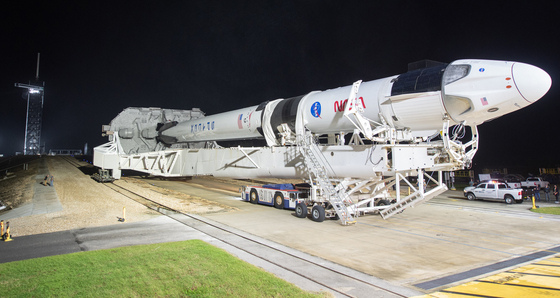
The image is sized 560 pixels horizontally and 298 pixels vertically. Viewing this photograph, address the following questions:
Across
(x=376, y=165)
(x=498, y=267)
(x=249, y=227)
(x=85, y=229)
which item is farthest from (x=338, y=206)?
(x=85, y=229)

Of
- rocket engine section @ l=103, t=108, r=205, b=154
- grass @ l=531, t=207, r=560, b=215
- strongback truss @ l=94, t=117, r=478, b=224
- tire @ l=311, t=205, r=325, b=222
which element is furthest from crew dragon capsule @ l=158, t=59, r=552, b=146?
rocket engine section @ l=103, t=108, r=205, b=154

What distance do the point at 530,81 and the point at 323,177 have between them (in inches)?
282

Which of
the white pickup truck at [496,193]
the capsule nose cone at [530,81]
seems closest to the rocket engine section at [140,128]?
the white pickup truck at [496,193]

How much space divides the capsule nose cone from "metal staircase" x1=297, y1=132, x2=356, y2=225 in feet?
21.5

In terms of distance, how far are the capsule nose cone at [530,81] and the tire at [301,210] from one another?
829 cm

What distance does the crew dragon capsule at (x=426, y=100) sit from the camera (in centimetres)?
861

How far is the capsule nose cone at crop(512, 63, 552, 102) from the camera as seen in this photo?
8227mm

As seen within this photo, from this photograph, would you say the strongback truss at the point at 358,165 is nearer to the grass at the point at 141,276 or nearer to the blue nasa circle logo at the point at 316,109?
the blue nasa circle logo at the point at 316,109

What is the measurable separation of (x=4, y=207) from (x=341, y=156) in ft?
50.6

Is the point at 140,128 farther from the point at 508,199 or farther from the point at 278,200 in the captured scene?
the point at 508,199

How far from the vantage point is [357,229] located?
11188 mm

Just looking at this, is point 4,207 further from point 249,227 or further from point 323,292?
point 323,292

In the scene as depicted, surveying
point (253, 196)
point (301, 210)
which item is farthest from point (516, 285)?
point (253, 196)

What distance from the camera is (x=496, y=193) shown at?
1839 centimetres
